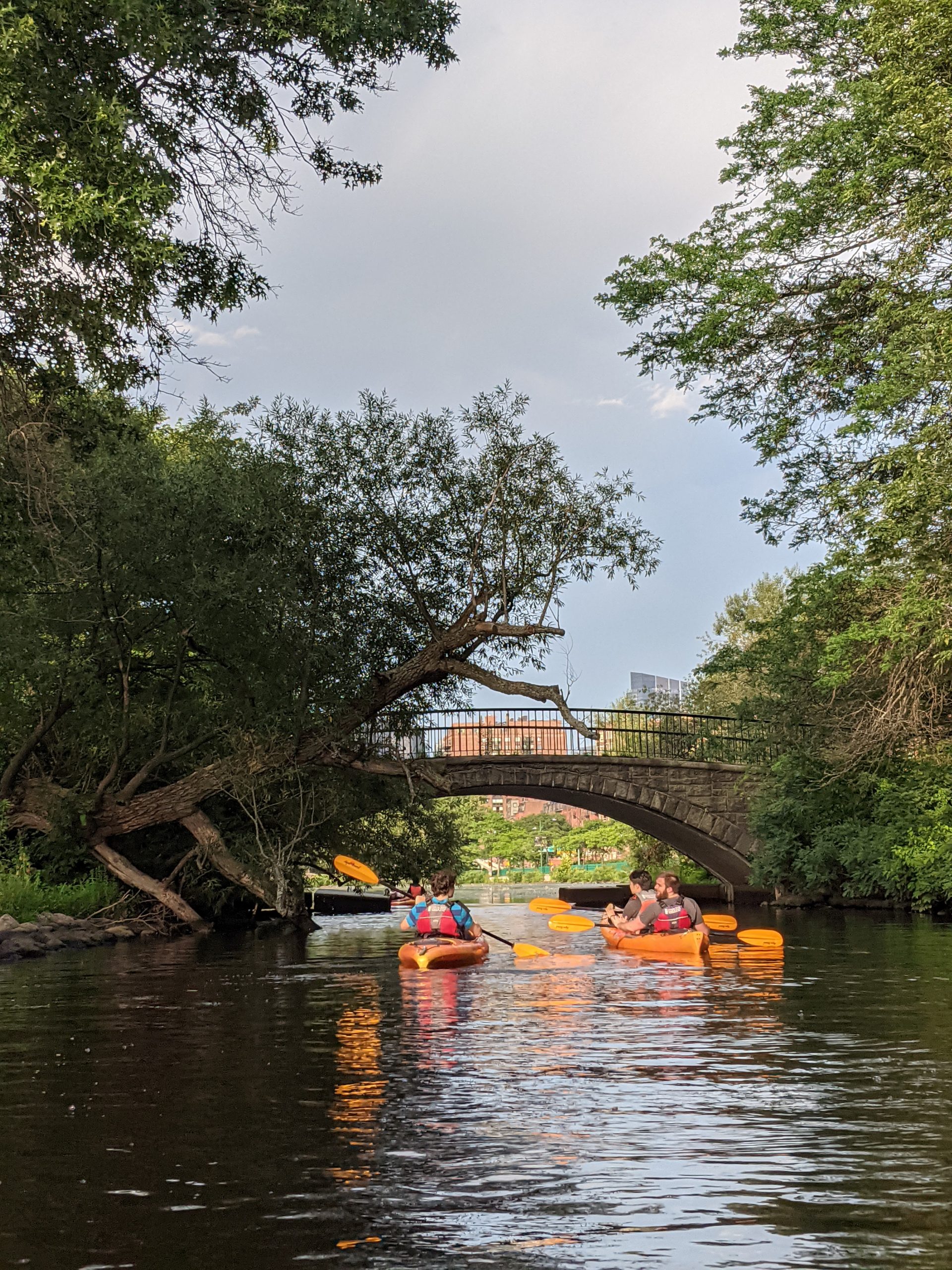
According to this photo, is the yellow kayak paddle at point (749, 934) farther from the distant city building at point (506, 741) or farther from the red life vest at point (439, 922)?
the distant city building at point (506, 741)

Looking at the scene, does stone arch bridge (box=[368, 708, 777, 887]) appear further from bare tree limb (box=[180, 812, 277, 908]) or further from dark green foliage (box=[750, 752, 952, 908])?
bare tree limb (box=[180, 812, 277, 908])

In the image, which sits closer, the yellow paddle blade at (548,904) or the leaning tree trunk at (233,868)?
the yellow paddle blade at (548,904)

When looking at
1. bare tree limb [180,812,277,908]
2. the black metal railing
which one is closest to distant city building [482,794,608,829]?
the black metal railing

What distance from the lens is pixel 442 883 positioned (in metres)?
15.4

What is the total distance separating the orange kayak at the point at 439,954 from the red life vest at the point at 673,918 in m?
2.26

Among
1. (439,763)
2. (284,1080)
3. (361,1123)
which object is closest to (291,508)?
(439,763)

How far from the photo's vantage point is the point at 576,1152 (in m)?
5.38

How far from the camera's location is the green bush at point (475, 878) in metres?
81.4

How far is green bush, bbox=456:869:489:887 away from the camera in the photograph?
81375 mm

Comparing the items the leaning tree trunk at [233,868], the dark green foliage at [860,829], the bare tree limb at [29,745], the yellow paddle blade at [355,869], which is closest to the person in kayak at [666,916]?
the yellow paddle blade at [355,869]

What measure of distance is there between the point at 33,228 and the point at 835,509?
11265 mm

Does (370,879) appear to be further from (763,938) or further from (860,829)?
(860,829)

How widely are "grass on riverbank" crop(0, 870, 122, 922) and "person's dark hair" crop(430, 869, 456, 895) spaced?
6994 millimetres

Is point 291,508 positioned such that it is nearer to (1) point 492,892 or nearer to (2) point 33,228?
(2) point 33,228
